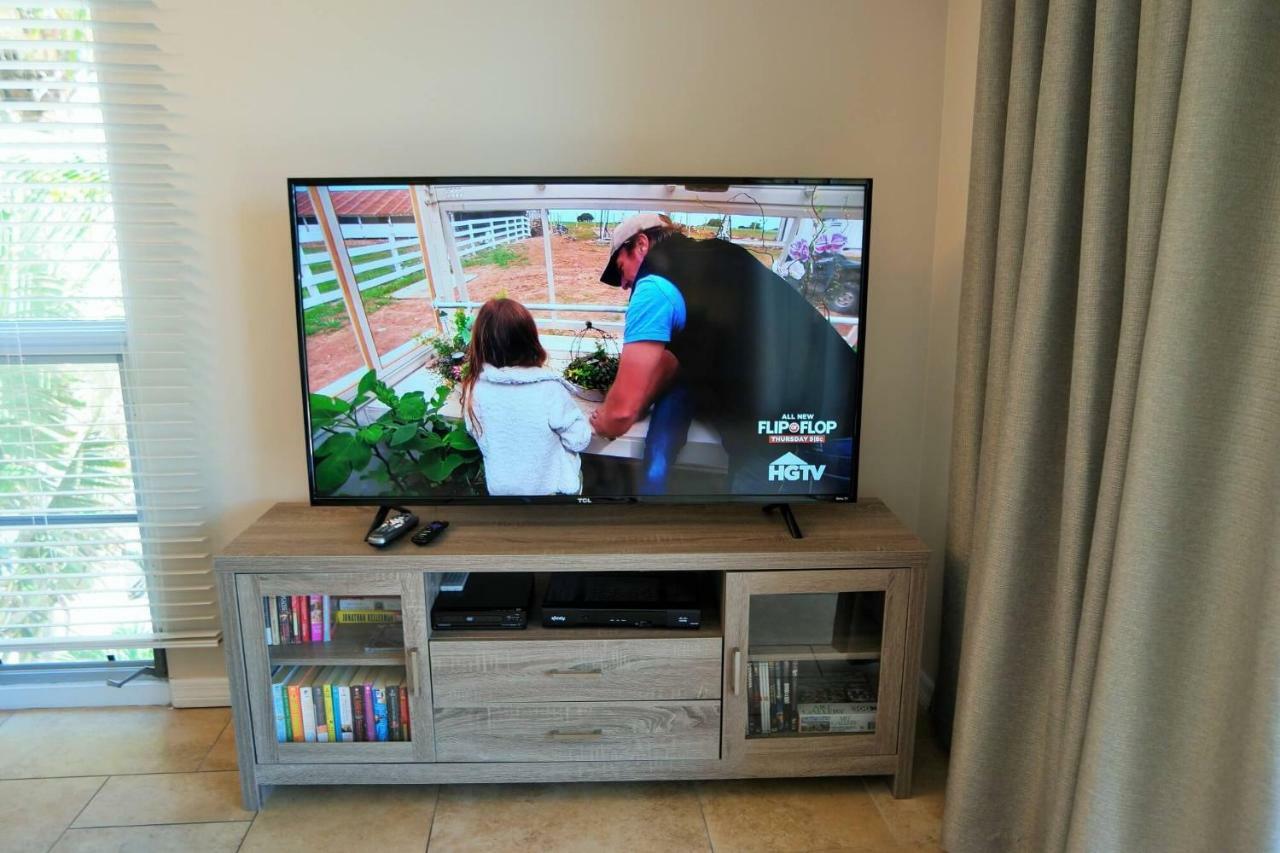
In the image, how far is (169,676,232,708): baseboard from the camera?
233 cm

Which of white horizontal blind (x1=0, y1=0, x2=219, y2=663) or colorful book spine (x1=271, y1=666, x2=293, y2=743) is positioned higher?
white horizontal blind (x1=0, y1=0, x2=219, y2=663)

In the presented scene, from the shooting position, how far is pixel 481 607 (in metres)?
1.88

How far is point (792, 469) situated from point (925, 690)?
2.87 ft

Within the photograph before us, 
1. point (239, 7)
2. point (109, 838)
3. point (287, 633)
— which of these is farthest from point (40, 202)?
point (109, 838)

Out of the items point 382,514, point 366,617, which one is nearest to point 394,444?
point 382,514

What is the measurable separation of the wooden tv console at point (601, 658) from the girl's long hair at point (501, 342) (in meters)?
0.39

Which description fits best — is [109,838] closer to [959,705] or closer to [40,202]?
[40,202]

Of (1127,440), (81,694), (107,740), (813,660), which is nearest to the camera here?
(1127,440)

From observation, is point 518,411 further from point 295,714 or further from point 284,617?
point 295,714

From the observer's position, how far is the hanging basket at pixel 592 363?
188cm

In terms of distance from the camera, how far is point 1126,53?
128 centimetres

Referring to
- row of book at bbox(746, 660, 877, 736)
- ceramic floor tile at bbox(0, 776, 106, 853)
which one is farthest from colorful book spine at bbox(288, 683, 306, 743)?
row of book at bbox(746, 660, 877, 736)

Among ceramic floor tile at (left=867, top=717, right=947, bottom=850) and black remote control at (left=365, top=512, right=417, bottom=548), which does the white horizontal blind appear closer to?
black remote control at (left=365, top=512, right=417, bottom=548)

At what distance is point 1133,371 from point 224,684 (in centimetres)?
237
